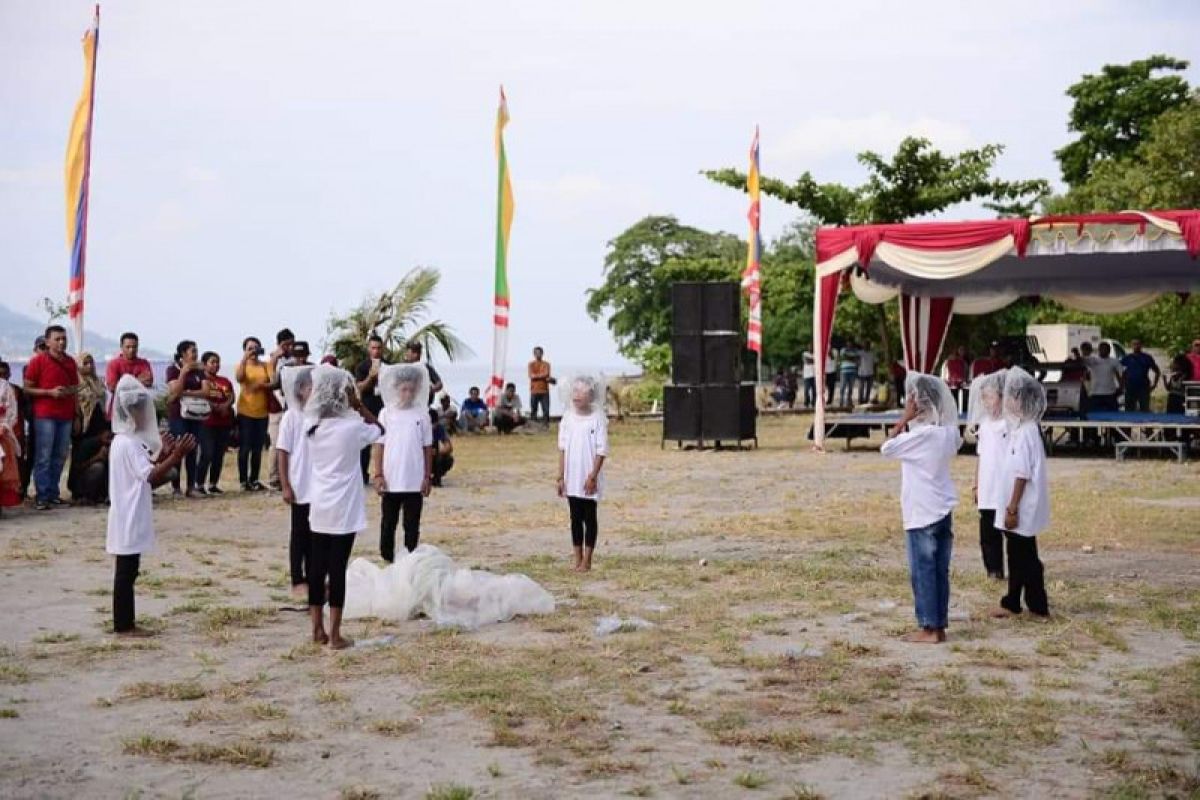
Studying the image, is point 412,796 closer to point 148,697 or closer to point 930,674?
point 148,697

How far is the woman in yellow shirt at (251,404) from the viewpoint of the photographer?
591 inches

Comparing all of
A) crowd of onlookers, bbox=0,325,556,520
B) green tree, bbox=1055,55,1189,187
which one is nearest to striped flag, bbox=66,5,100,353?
crowd of onlookers, bbox=0,325,556,520

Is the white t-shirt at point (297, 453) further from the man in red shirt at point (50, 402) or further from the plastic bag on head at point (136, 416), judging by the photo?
the man in red shirt at point (50, 402)

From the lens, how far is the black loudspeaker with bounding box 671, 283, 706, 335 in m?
21.5

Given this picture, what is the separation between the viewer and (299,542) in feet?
28.6

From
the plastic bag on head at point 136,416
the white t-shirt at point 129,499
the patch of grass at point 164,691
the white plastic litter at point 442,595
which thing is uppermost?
the plastic bag on head at point 136,416

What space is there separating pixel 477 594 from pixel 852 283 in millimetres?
16100

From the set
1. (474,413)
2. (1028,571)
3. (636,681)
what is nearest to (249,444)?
(1028,571)

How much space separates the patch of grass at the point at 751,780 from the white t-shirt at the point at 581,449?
475 centimetres

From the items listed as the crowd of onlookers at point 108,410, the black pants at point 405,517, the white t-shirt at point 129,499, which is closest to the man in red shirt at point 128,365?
the crowd of onlookers at point 108,410

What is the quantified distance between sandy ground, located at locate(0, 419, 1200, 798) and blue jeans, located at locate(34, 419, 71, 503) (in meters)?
2.17

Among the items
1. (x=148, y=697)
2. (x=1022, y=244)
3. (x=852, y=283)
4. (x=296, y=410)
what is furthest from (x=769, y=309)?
(x=148, y=697)

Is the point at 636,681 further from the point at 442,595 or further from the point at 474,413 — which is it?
the point at 474,413

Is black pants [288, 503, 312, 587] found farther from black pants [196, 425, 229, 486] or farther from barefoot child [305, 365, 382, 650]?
black pants [196, 425, 229, 486]
